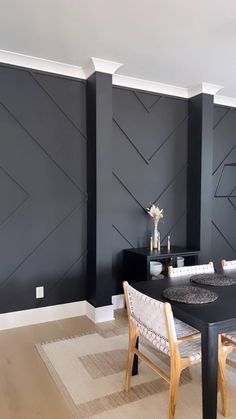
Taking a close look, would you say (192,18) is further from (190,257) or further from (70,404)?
(70,404)

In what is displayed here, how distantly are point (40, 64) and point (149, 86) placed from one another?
4.19 feet

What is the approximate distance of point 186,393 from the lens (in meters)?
1.98

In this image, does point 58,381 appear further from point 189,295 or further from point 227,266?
point 227,266

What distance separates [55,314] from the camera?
3.16 m

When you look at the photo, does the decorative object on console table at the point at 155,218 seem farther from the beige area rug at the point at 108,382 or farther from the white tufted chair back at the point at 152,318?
the white tufted chair back at the point at 152,318

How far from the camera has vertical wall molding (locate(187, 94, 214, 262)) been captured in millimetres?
3716

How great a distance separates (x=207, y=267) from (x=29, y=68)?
249cm

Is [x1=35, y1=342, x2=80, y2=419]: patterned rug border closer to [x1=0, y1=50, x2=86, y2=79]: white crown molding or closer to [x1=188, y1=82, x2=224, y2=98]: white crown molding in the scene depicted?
[x1=0, y1=50, x2=86, y2=79]: white crown molding

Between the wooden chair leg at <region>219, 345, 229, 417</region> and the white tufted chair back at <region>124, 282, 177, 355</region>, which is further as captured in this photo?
the wooden chair leg at <region>219, 345, 229, 417</region>

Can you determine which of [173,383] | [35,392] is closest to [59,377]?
[35,392]

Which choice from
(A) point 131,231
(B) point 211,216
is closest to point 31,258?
(A) point 131,231

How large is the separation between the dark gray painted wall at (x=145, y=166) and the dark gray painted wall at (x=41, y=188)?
0.43 meters

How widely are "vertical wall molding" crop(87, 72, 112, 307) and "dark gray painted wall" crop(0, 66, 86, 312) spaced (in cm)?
16

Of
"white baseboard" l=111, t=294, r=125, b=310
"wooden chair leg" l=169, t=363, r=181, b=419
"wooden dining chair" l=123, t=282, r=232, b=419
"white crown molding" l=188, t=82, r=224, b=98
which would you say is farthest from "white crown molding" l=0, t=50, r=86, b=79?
"wooden chair leg" l=169, t=363, r=181, b=419
